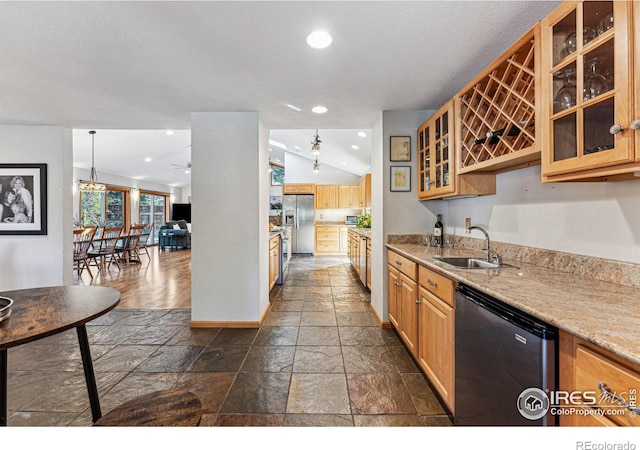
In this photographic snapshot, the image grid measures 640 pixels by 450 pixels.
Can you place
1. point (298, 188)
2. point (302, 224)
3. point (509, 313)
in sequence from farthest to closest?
1. point (298, 188)
2. point (302, 224)
3. point (509, 313)

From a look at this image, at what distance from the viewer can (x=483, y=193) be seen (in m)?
2.34

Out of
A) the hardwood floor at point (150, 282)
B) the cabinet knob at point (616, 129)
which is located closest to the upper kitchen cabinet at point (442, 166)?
the cabinet knob at point (616, 129)

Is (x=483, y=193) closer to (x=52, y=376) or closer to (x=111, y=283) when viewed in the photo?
(x=52, y=376)

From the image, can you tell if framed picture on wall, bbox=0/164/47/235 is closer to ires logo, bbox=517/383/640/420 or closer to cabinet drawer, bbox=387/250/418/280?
cabinet drawer, bbox=387/250/418/280

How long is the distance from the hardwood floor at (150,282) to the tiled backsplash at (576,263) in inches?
144

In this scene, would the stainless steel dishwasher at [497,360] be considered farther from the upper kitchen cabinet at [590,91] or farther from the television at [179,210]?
the television at [179,210]

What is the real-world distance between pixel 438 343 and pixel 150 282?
16.6 ft

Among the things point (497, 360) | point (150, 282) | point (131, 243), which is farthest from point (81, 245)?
point (497, 360)

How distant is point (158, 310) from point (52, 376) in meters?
1.48

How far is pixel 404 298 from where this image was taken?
8.06 feet

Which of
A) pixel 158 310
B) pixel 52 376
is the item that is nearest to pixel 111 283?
pixel 158 310

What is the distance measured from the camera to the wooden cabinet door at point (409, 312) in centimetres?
219

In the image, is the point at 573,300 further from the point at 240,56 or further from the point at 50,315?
the point at 240,56
